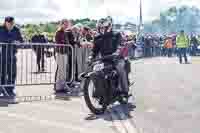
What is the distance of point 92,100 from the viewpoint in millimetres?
9539

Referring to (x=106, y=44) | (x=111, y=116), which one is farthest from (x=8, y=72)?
(x=111, y=116)

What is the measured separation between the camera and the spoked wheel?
9.31 meters

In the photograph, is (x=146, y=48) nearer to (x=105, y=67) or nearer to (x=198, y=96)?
(x=198, y=96)

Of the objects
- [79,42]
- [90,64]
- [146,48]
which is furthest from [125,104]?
[146,48]

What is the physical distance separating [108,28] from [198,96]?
3.38 m

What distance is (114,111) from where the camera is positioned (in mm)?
10070

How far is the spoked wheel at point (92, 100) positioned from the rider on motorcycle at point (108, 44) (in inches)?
28.3

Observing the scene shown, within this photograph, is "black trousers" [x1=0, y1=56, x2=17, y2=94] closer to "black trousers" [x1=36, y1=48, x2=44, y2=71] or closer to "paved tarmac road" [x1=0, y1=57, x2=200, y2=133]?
"paved tarmac road" [x1=0, y1=57, x2=200, y2=133]

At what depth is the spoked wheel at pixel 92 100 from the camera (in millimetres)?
9308

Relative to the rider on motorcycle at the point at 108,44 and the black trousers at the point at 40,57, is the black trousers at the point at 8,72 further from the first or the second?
the black trousers at the point at 40,57

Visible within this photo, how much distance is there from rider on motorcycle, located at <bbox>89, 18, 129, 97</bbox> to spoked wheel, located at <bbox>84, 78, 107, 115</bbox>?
718 millimetres

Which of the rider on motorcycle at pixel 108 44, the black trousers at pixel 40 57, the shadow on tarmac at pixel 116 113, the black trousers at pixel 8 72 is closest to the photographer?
the shadow on tarmac at pixel 116 113

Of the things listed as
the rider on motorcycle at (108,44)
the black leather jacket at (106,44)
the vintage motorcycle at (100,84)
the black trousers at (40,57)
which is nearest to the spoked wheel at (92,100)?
the vintage motorcycle at (100,84)

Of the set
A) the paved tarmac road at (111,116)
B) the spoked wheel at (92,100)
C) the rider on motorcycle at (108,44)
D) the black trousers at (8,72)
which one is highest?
the rider on motorcycle at (108,44)
